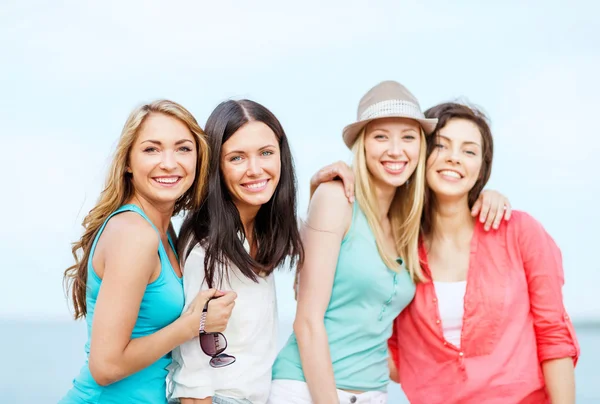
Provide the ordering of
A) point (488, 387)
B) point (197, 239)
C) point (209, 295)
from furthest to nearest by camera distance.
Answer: point (488, 387) → point (197, 239) → point (209, 295)

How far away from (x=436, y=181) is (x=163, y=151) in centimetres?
146

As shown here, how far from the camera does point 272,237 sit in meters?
3.11

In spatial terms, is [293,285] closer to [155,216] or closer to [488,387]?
[155,216]

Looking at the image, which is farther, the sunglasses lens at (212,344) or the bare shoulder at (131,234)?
the sunglasses lens at (212,344)

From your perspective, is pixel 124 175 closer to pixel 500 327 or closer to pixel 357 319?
pixel 357 319

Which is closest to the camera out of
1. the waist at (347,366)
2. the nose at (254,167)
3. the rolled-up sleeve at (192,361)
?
the rolled-up sleeve at (192,361)

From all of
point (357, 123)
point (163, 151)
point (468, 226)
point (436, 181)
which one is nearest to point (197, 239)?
point (163, 151)

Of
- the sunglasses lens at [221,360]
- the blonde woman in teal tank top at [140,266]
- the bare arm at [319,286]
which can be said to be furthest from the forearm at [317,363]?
the blonde woman in teal tank top at [140,266]

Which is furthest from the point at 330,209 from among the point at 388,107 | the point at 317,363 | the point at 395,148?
the point at 317,363

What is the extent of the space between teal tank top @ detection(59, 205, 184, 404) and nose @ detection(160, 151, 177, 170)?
8.1 inches

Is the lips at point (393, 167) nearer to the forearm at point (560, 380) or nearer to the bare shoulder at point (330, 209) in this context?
the bare shoulder at point (330, 209)

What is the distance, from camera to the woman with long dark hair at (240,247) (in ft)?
9.07

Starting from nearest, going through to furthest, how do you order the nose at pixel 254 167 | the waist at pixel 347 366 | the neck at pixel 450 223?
the nose at pixel 254 167 < the waist at pixel 347 366 < the neck at pixel 450 223

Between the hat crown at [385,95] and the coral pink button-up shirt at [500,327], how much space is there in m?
0.80
